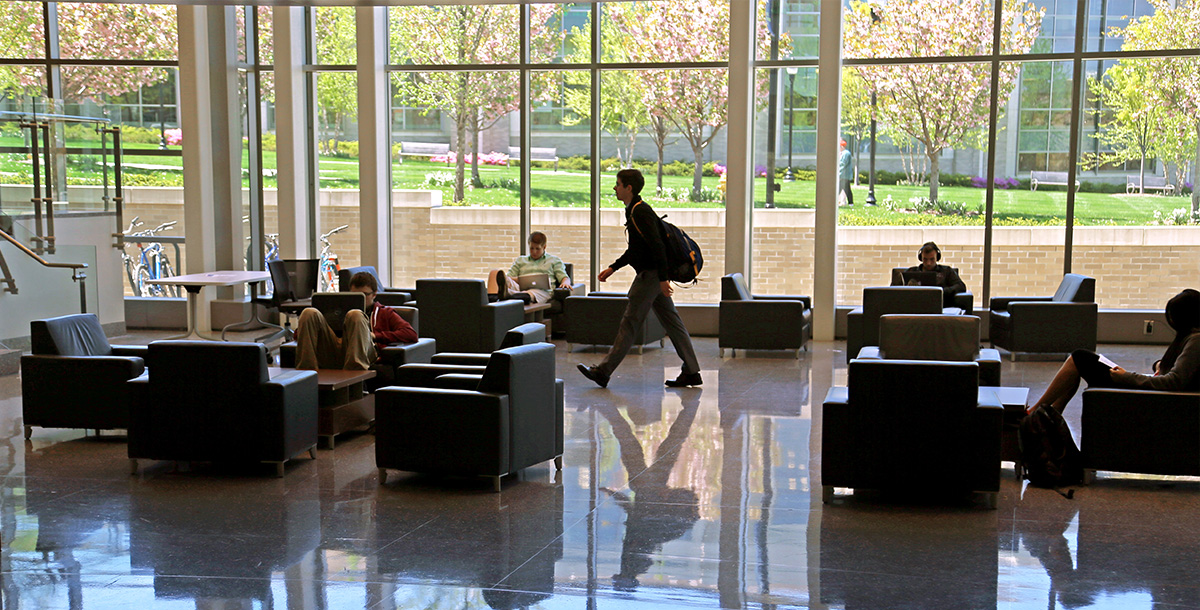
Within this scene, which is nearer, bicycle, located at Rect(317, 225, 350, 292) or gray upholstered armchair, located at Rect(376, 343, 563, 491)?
gray upholstered armchair, located at Rect(376, 343, 563, 491)

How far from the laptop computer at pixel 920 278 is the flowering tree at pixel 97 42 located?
30.0ft

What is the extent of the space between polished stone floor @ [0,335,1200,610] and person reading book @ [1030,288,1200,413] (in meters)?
0.55

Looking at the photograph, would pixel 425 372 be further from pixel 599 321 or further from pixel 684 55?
pixel 684 55

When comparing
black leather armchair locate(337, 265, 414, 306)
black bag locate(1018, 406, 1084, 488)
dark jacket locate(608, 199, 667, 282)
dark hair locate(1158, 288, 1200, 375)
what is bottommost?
black bag locate(1018, 406, 1084, 488)

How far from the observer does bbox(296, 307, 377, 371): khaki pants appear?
730 centimetres

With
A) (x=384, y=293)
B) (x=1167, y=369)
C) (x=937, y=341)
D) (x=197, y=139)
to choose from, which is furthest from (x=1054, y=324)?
(x=197, y=139)

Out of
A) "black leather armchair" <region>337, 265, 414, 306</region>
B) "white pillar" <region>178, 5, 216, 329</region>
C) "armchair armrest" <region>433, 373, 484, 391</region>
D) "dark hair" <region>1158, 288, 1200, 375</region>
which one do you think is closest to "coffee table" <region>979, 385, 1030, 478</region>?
"dark hair" <region>1158, 288, 1200, 375</region>

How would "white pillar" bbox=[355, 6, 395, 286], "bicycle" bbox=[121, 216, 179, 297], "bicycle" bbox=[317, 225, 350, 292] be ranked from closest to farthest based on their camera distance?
"white pillar" bbox=[355, 6, 395, 286] → "bicycle" bbox=[121, 216, 179, 297] → "bicycle" bbox=[317, 225, 350, 292]

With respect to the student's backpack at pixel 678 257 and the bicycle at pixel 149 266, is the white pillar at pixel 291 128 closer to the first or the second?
the bicycle at pixel 149 266

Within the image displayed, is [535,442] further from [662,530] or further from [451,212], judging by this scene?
[451,212]

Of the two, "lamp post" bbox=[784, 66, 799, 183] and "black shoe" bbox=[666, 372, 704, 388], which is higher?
"lamp post" bbox=[784, 66, 799, 183]

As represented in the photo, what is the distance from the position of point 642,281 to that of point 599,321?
8.36ft

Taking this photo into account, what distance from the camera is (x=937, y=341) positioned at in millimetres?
7324

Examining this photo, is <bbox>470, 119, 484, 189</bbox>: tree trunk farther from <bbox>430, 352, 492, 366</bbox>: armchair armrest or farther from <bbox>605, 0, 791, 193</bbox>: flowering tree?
<bbox>430, 352, 492, 366</bbox>: armchair armrest
